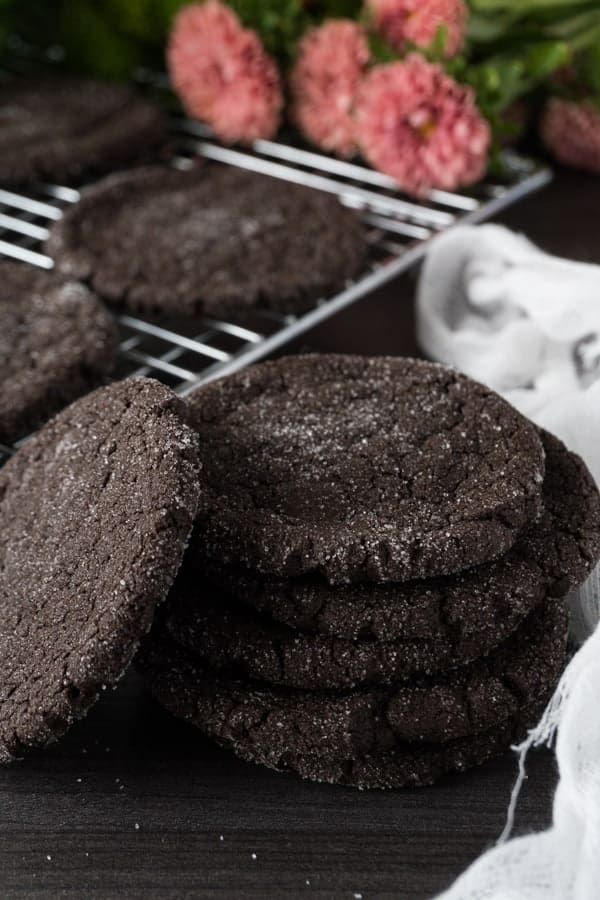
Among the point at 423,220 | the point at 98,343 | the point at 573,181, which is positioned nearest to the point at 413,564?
the point at 98,343

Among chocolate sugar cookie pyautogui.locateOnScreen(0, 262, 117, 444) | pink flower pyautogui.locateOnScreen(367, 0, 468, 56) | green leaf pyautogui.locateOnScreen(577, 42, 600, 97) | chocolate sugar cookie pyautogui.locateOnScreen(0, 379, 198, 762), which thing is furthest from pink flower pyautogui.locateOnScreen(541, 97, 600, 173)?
chocolate sugar cookie pyautogui.locateOnScreen(0, 379, 198, 762)

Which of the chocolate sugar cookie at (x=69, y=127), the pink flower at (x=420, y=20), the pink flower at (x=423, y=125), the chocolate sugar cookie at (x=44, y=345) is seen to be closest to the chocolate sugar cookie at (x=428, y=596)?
the chocolate sugar cookie at (x=44, y=345)

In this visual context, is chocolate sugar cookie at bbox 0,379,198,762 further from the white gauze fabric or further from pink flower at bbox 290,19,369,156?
pink flower at bbox 290,19,369,156

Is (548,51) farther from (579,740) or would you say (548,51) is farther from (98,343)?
(579,740)

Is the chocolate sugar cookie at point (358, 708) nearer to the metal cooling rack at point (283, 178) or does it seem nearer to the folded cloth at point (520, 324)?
the folded cloth at point (520, 324)

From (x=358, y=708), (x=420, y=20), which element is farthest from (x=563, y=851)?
(x=420, y=20)
